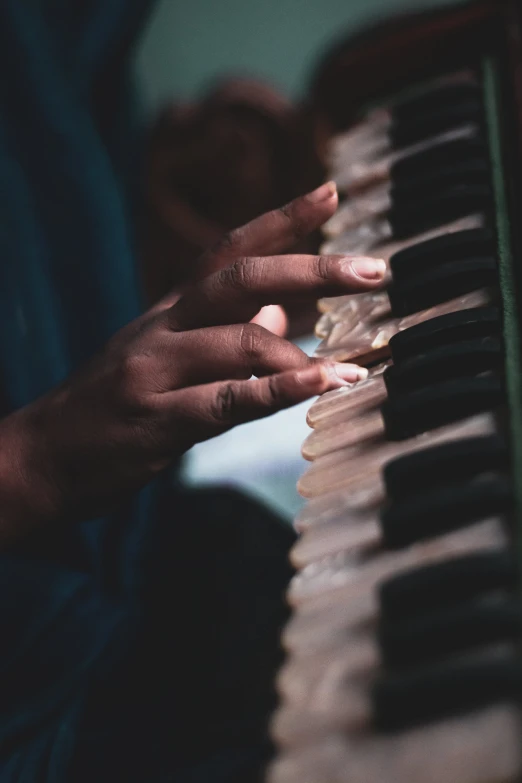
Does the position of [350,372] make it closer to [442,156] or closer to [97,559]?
[442,156]

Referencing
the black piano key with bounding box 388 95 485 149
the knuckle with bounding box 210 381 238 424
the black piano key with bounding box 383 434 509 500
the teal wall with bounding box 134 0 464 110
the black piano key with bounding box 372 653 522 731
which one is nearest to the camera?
the black piano key with bounding box 372 653 522 731

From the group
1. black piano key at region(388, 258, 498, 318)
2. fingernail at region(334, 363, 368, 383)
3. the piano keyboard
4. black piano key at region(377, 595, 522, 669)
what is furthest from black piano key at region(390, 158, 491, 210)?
black piano key at region(377, 595, 522, 669)

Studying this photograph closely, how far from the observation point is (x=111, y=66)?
139 cm

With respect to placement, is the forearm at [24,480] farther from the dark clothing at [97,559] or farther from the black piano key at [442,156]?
the black piano key at [442,156]

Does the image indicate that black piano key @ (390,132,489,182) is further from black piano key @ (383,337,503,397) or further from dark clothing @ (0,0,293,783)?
dark clothing @ (0,0,293,783)

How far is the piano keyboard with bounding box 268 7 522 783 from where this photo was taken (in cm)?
42

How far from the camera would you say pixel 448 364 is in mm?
594

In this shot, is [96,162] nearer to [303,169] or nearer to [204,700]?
[303,169]

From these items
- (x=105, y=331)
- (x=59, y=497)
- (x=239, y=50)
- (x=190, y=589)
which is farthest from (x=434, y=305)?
(x=239, y=50)

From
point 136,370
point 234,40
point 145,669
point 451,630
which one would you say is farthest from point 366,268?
point 234,40

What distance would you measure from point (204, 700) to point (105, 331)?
0.62m

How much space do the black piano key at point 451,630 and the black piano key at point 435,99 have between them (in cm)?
64

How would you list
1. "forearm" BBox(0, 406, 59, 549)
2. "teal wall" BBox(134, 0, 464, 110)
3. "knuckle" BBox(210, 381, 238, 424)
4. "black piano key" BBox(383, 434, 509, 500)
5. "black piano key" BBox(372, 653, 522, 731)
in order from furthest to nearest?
"teal wall" BBox(134, 0, 464, 110), "forearm" BBox(0, 406, 59, 549), "knuckle" BBox(210, 381, 238, 424), "black piano key" BBox(383, 434, 509, 500), "black piano key" BBox(372, 653, 522, 731)

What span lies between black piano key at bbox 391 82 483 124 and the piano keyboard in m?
0.09
